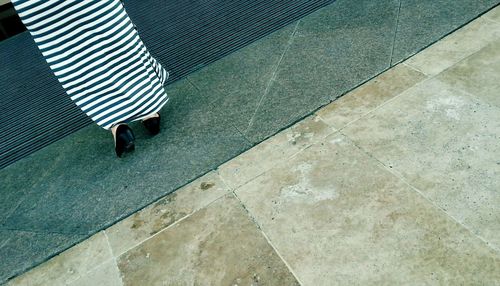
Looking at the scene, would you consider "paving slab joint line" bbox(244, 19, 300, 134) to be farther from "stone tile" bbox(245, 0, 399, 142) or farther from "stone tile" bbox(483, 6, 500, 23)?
"stone tile" bbox(483, 6, 500, 23)

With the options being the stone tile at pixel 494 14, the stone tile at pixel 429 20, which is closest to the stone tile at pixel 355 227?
the stone tile at pixel 429 20

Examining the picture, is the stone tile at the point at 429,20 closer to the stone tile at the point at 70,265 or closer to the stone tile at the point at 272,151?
the stone tile at the point at 272,151

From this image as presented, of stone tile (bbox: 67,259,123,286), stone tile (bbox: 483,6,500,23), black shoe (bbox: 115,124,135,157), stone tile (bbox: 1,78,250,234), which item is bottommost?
stone tile (bbox: 67,259,123,286)

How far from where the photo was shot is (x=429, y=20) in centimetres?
319

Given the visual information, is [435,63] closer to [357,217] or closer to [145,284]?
[357,217]

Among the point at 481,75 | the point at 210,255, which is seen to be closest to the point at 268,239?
the point at 210,255

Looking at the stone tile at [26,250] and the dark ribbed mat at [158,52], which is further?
the dark ribbed mat at [158,52]

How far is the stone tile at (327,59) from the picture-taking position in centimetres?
277

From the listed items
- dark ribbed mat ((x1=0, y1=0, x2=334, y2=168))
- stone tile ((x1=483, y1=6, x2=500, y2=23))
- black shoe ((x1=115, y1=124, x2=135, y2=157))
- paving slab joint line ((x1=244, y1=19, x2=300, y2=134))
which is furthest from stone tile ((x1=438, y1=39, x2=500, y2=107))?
black shoe ((x1=115, y1=124, x2=135, y2=157))

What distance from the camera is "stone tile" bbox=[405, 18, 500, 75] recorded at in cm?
270

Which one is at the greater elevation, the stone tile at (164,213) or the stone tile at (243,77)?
the stone tile at (243,77)

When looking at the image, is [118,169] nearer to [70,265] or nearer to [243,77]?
[70,265]

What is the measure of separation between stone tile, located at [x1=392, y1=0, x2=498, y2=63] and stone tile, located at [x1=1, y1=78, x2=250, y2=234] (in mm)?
1599

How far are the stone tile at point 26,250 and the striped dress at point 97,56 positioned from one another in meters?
→ 0.86
